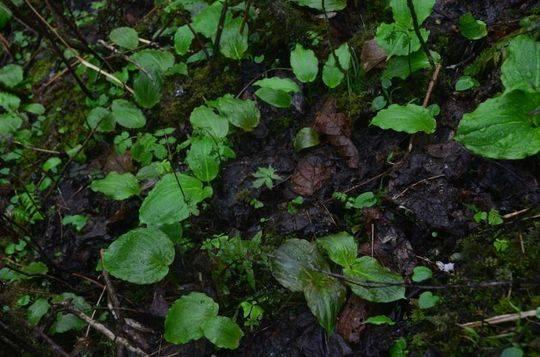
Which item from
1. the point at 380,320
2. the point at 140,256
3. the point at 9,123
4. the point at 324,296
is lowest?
the point at 380,320

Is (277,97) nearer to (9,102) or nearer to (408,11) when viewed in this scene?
(408,11)

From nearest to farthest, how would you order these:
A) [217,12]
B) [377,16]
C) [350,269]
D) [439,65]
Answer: [350,269] < [439,65] < [377,16] < [217,12]

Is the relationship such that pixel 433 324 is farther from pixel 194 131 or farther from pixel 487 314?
pixel 194 131

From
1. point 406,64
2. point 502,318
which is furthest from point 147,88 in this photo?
point 502,318

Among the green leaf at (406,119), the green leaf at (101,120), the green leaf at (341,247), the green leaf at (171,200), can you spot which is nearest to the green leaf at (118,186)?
the green leaf at (171,200)

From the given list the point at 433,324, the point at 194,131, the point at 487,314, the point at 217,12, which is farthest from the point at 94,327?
the point at 217,12
